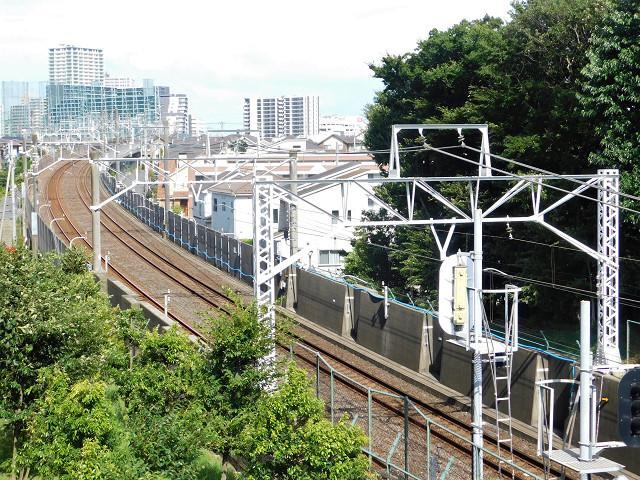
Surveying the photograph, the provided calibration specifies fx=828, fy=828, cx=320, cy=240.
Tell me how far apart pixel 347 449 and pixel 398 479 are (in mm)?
3306

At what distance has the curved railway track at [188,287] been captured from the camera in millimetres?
14695

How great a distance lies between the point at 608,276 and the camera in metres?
15.0

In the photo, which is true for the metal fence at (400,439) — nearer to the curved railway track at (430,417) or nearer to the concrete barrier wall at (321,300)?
the curved railway track at (430,417)

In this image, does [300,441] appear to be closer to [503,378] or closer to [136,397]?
[136,397]

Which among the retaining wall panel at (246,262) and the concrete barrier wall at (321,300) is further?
the retaining wall panel at (246,262)

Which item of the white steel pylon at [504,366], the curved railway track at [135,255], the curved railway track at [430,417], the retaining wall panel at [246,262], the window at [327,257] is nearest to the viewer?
the white steel pylon at [504,366]

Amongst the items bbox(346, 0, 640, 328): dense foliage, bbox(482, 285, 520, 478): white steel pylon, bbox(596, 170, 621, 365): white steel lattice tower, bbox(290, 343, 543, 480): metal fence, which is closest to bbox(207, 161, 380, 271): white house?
bbox(346, 0, 640, 328): dense foliage

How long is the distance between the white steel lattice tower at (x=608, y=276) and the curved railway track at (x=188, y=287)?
7.97 feet

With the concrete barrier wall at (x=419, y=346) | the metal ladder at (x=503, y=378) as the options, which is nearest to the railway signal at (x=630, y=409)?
the concrete barrier wall at (x=419, y=346)

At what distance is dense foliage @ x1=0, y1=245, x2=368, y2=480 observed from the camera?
982 centimetres

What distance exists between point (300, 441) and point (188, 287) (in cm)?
2078

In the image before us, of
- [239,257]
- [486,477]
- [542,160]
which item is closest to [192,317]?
[239,257]

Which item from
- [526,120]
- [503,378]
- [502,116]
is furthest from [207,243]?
[503,378]

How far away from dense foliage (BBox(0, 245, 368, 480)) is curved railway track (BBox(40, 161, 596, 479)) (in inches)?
63.6
